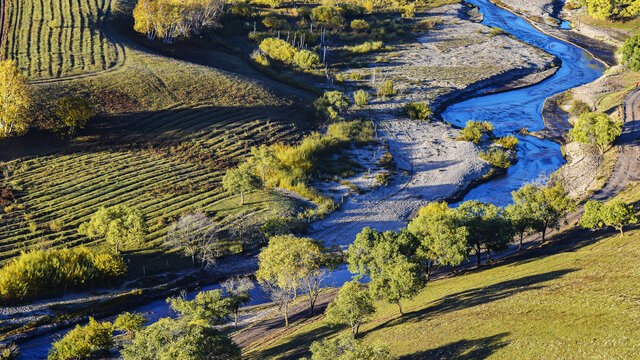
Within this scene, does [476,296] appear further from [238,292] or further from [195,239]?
[195,239]

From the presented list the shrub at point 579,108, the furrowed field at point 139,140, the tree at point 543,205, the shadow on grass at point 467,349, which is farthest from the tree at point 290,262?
the shrub at point 579,108

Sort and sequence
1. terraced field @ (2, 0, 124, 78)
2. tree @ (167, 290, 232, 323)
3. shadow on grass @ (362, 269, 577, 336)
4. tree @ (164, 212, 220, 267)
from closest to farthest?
1. shadow on grass @ (362, 269, 577, 336)
2. tree @ (167, 290, 232, 323)
3. tree @ (164, 212, 220, 267)
4. terraced field @ (2, 0, 124, 78)

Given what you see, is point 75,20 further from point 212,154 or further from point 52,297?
point 52,297

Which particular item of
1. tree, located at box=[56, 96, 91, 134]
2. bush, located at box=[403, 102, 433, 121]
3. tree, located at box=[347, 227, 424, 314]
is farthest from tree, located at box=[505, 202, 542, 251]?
tree, located at box=[56, 96, 91, 134]

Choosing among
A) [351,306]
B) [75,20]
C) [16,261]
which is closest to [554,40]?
[75,20]

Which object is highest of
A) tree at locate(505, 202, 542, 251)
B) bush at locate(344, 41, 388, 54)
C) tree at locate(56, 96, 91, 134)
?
bush at locate(344, 41, 388, 54)

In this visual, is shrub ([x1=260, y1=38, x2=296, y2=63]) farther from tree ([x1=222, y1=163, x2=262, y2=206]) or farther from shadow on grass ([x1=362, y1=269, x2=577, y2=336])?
shadow on grass ([x1=362, y1=269, x2=577, y2=336])
